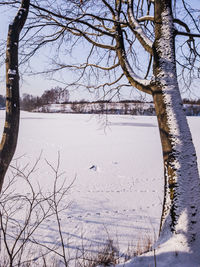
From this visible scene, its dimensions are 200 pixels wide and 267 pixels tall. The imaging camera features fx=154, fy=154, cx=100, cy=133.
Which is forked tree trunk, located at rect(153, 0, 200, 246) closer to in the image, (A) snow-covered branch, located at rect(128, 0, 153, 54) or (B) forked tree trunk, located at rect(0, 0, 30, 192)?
(A) snow-covered branch, located at rect(128, 0, 153, 54)

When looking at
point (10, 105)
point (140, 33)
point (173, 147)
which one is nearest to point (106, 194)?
point (173, 147)

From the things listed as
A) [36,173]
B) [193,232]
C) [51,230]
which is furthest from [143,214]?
[36,173]

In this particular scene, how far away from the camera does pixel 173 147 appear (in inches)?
74.7

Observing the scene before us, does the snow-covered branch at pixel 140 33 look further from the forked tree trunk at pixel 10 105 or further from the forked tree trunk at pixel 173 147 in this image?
the forked tree trunk at pixel 10 105

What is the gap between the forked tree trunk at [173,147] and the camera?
1.73 m

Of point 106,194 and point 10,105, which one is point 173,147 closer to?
point 10,105

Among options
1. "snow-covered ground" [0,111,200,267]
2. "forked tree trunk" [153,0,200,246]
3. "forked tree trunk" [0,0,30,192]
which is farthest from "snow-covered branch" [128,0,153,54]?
"snow-covered ground" [0,111,200,267]

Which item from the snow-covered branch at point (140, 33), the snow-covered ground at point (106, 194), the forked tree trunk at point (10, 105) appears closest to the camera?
the forked tree trunk at point (10, 105)

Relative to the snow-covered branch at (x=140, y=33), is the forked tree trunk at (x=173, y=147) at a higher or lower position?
lower

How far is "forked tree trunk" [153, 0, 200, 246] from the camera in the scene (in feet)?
5.66

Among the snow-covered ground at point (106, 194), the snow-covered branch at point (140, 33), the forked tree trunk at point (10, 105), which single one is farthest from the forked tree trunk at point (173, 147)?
the forked tree trunk at point (10, 105)

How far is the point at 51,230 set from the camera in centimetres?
359

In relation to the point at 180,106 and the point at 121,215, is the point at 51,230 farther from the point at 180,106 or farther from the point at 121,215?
the point at 180,106

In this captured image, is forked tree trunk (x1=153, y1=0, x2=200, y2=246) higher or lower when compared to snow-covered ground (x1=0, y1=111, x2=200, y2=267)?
higher
